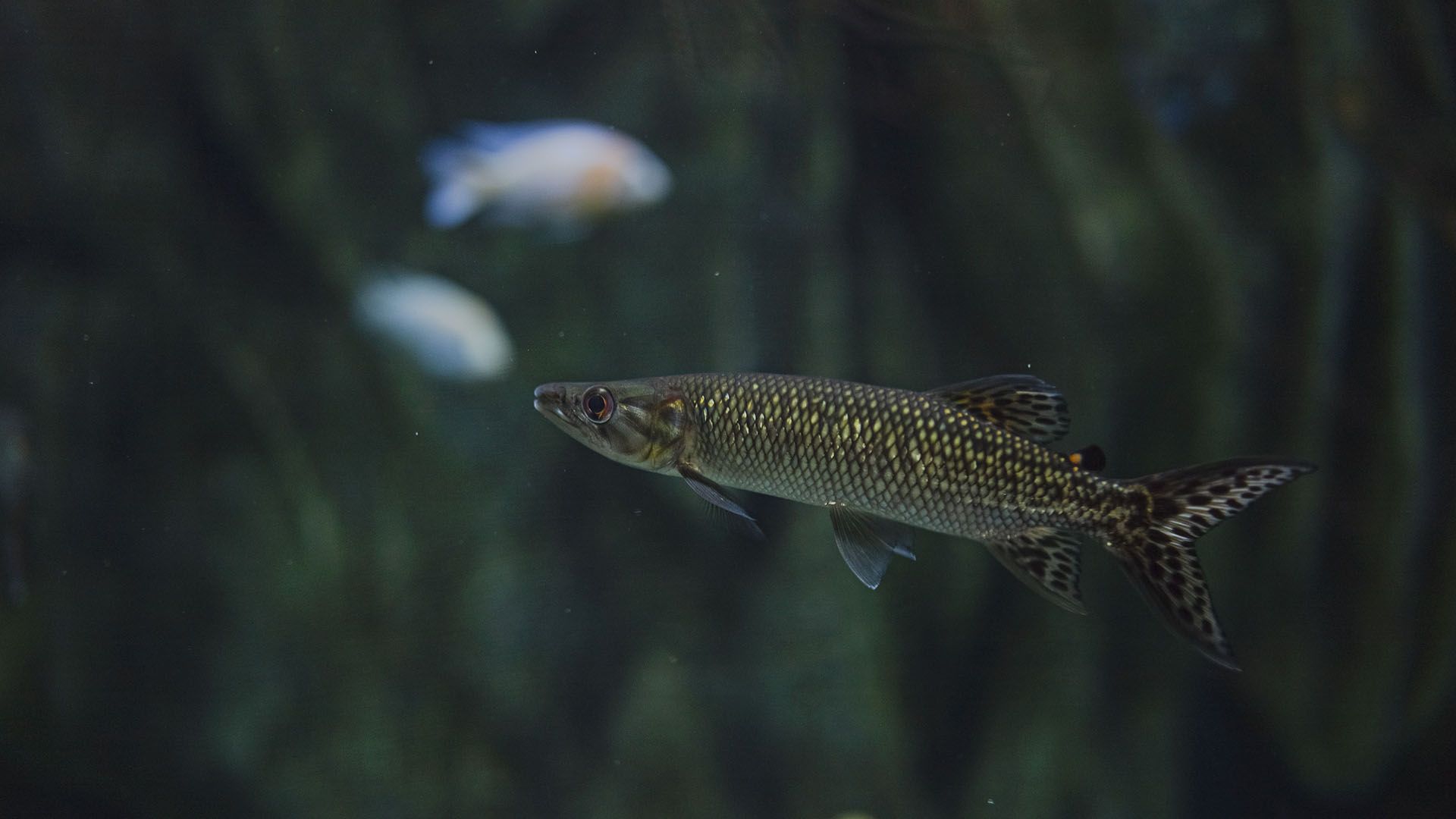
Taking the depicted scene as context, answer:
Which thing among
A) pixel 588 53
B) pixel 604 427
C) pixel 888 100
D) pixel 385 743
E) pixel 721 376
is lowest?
pixel 385 743

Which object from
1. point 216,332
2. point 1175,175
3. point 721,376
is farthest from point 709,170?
point 216,332

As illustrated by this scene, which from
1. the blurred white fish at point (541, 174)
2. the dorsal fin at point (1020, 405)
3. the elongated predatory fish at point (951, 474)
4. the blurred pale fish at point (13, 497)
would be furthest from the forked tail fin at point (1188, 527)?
the blurred pale fish at point (13, 497)

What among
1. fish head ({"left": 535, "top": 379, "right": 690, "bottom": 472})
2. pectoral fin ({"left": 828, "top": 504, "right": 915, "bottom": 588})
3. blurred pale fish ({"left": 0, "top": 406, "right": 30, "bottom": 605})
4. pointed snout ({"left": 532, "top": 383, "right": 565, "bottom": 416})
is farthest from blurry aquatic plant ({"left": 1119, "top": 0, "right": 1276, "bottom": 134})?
blurred pale fish ({"left": 0, "top": 406, "right": 30, "bottom": 605})

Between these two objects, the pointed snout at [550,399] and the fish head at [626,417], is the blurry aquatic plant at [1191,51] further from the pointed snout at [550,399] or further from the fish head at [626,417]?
the pointed snout at [550,399]

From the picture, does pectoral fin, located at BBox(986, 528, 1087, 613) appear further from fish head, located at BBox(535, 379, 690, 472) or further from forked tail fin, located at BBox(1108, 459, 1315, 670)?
fish head, located at BBox(535, 379, 690, 472)

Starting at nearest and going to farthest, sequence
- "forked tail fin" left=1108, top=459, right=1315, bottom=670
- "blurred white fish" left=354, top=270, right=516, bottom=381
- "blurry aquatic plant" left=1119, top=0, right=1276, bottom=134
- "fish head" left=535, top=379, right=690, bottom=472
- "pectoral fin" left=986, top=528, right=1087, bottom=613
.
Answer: "forked tail fin" left=1108, top=459, right=1315, bottom=670 < "pectoral fin" left=986, top=528, right=1087, bottom=613 < "fish head" left=535, top=379, right=690, bottom=472 < "blurry aquatic plant" left=1119, top=0, right=1276, bottom=134 < "blurred white fish" left=354, top=270, right=516, bottom=381

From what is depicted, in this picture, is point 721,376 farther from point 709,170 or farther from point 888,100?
point 888,100
